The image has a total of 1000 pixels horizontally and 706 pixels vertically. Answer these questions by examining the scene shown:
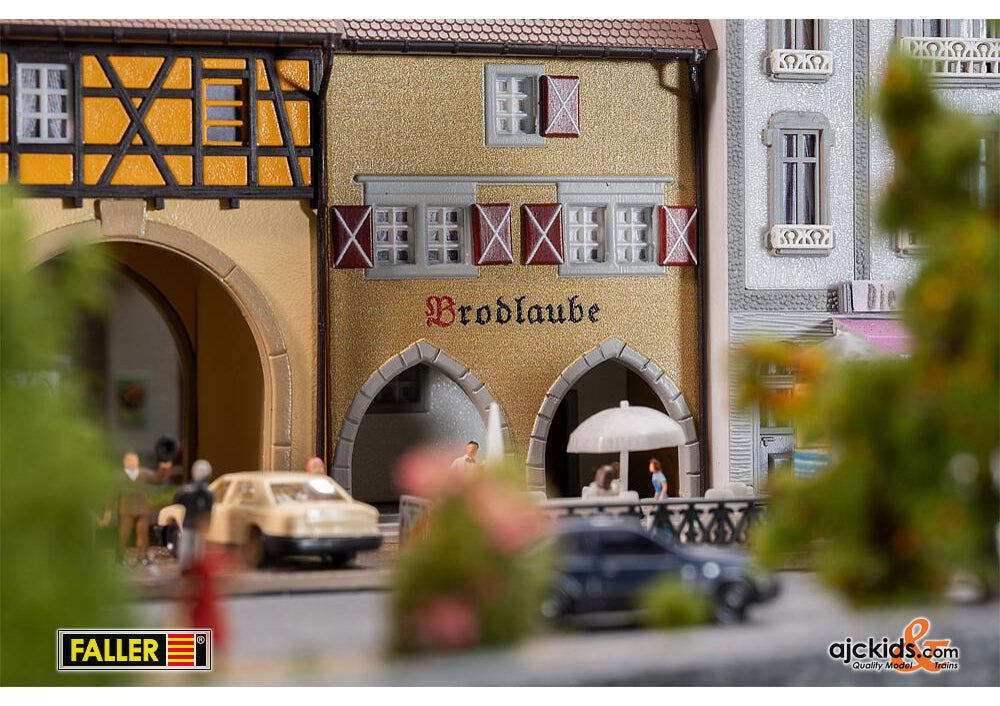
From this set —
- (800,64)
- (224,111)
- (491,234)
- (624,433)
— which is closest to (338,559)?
(624,433)

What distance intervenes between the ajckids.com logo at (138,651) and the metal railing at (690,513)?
1.38m

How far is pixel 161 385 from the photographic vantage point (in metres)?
23.3

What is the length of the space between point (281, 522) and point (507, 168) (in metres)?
4.89

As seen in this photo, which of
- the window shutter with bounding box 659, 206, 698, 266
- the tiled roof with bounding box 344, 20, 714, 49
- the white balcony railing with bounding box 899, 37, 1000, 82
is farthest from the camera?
the tiled roof with bounding box 344, 20, 714, 49

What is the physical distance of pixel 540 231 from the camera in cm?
1366

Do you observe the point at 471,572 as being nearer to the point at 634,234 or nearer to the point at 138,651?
the point at 138,651

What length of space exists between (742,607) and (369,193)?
5.53m

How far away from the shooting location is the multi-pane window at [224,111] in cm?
1320

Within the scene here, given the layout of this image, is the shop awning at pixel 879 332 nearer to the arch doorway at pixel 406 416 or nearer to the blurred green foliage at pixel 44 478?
the arch doorway at pixel 406 416

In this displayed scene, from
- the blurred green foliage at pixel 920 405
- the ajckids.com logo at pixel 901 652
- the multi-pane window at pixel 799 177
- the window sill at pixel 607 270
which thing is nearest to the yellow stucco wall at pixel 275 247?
the window sill at pixel 607 270

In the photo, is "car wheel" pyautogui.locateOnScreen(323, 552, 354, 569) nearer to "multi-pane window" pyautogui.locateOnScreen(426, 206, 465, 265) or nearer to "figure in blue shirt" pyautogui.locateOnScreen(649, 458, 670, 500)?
"figure in blue shirt" pyautogui.locateOnScreen(649, 458, 670, 500)

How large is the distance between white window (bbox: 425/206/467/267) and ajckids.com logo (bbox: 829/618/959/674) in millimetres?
5397

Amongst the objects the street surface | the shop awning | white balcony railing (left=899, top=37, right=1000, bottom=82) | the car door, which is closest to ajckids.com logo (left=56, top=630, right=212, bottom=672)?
the street surface

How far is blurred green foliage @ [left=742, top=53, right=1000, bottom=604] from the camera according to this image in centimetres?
773
